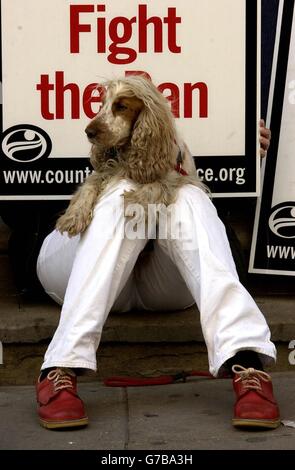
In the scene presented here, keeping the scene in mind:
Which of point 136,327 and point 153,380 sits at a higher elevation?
point 136,327

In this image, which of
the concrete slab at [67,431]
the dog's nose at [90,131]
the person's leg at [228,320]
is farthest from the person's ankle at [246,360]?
the dog's nose at [90,131]

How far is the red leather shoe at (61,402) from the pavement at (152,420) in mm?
35

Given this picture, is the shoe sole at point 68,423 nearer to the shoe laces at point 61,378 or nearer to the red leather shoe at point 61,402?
the red leather shoe at point 61,402

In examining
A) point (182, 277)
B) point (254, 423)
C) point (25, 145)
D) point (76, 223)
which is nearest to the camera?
point (254, 423)

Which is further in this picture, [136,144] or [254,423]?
[136,144]

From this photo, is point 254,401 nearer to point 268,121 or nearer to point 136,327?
point 136,327

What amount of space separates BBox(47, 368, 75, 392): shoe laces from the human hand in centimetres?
148

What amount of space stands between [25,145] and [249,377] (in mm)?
1576

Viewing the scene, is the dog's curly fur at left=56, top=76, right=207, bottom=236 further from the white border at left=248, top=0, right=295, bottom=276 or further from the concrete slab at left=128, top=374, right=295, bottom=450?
the white border at left=248, top=0, right=295, bottom=276

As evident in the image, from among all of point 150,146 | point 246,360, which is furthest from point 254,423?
point 150,146

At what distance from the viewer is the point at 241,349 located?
10.2ft

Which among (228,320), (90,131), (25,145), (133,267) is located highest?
(90,131)

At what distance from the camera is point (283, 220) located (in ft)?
14.2

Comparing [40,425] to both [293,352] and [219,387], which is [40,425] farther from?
[293,352]
